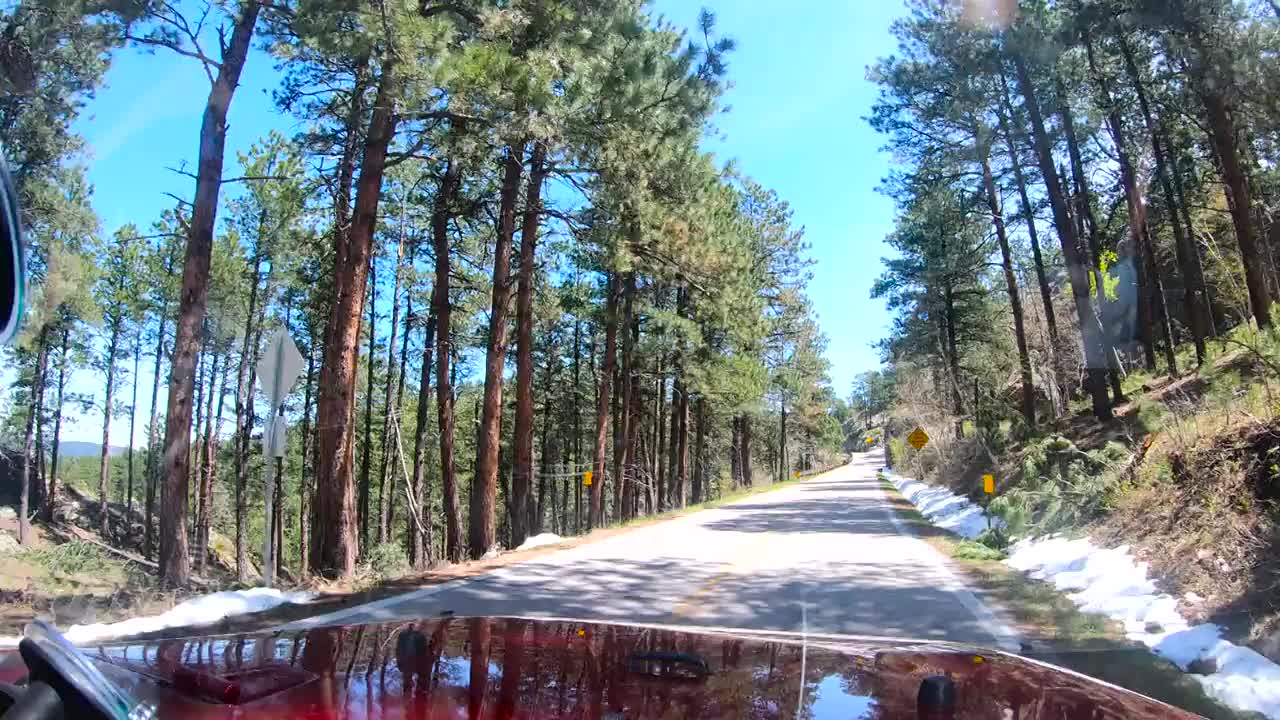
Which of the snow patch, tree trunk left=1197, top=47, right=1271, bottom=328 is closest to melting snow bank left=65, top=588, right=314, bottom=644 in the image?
the snow patch

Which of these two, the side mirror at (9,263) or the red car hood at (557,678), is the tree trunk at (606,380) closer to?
the red car hood at (557,678)

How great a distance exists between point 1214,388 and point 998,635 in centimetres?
758

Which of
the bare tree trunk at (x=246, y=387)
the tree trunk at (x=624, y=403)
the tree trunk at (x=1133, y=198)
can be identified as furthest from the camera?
the bare tree trunk at (x=246, y=387)

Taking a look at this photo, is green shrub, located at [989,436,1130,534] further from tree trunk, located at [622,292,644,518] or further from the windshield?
tree trunk, located at [622,292,644,518]

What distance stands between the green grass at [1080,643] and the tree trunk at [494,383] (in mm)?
8726

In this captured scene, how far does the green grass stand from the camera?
529 centimetres

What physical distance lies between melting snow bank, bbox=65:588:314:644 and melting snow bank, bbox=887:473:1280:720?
26.2 ft

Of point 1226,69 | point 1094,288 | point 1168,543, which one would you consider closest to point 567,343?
point 1094,288

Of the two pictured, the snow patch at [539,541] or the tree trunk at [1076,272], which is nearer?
the snow patch at [539,541]

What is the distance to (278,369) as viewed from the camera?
28.7ft

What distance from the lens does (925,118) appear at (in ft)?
63.0

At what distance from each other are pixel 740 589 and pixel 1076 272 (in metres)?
12.5

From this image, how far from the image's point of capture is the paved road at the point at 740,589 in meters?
7.75

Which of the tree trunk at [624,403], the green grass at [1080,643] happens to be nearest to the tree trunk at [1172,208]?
the green grass at [1080,643]
